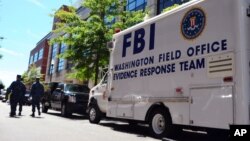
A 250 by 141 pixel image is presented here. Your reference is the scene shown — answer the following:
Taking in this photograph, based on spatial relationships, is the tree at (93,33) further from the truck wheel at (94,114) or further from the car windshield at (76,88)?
the truck wheel at (94,114)

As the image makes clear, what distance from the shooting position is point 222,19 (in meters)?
7.54

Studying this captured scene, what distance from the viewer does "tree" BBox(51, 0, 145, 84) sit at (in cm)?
2059

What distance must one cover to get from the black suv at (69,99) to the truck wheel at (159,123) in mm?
7468

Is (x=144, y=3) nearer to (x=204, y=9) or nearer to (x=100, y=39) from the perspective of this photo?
(x=100, y=39)

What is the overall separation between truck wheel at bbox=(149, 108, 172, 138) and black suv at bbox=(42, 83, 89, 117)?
7.47 m

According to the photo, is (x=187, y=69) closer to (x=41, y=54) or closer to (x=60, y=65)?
(x=60, y=65)

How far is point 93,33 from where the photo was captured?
813 inches

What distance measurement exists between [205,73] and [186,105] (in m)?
0.95

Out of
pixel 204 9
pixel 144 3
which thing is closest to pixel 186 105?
pixel 204 9

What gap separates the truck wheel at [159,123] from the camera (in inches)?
343

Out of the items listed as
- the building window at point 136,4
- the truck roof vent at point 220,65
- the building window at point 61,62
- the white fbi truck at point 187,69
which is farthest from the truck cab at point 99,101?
the building window at point 61,62

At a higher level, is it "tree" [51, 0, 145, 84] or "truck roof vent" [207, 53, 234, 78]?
"tree" [51, 0, 145, 84]

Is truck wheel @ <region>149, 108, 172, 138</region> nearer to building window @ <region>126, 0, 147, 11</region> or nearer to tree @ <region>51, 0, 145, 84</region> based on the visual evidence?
tree @ <region>51, 0, 145, 84</region>

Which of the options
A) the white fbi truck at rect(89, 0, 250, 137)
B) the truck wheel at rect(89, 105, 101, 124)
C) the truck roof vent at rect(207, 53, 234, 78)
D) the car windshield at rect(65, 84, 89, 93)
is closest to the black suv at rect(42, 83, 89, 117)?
the car windshield at rect(65, 84, 89, 93)
